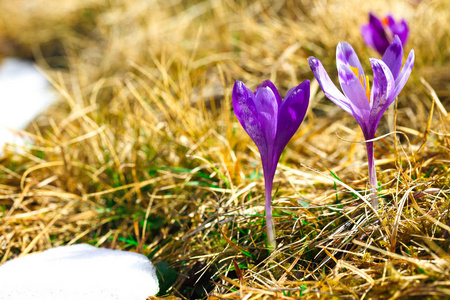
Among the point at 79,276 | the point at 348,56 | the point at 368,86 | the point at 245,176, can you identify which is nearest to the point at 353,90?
the point at 368,86

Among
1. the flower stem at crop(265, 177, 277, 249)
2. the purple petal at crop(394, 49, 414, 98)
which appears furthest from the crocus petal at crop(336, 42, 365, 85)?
the flower stem at crop(265, 177, 277, 249)

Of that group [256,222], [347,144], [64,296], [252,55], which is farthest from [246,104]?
[252,55]

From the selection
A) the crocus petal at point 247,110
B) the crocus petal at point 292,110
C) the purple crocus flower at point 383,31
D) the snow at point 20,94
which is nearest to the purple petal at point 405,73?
the crocus petal at point 292,110

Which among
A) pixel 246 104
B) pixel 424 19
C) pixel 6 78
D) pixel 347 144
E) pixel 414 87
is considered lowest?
pixel 6 78

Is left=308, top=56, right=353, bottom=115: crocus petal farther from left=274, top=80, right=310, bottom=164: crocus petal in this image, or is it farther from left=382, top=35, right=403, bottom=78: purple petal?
left=382, top=35, right=403, bottom=78: purple petal

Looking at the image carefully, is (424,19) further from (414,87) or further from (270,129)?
(270,129)

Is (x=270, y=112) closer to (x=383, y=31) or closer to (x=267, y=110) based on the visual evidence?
(x=267, y=110)
